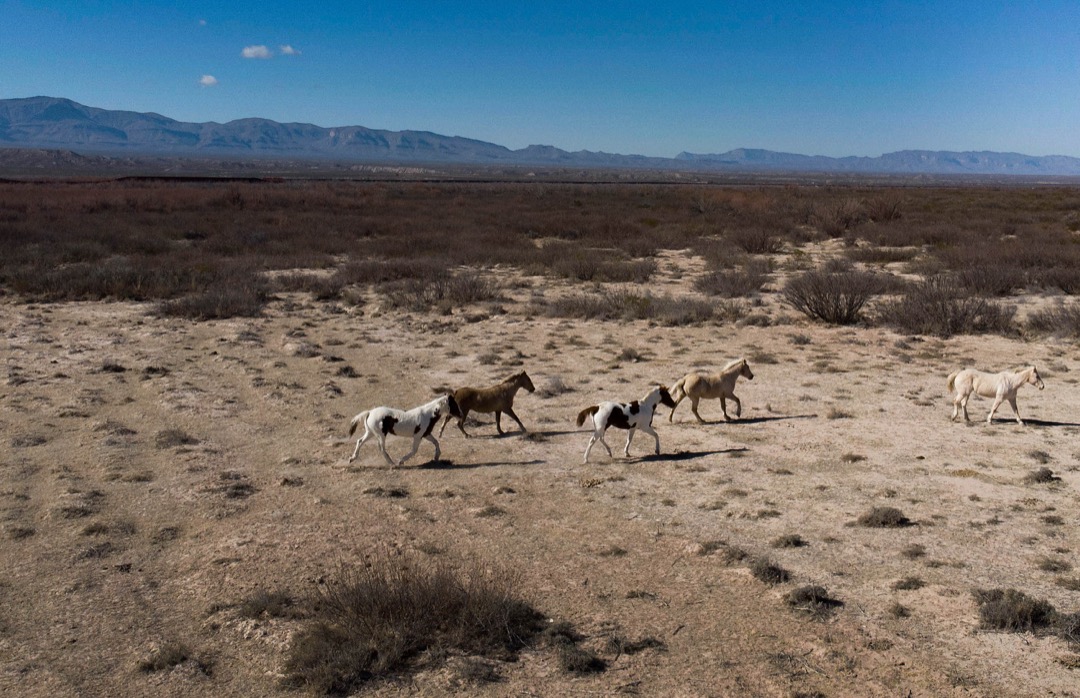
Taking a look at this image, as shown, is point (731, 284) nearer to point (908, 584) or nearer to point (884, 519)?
point (884, 519)

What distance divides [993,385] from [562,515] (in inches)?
248

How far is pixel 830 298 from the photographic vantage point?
1934cm

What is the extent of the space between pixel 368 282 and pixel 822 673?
20642 mm

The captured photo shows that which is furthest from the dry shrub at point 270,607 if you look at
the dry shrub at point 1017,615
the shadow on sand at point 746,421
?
the shadow on sand at point 746,421

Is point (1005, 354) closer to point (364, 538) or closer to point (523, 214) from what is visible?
point (364, 538)

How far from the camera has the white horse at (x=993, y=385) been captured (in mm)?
11031

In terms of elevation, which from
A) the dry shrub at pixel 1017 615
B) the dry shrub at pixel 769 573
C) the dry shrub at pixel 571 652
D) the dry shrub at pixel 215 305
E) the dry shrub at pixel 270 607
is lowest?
the dry shrub at pixel 215 305

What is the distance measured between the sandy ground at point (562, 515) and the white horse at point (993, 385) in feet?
1.13

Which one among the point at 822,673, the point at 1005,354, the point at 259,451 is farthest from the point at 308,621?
the point at 1005,354

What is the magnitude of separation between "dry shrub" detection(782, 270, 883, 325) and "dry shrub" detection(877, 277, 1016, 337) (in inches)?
24.9

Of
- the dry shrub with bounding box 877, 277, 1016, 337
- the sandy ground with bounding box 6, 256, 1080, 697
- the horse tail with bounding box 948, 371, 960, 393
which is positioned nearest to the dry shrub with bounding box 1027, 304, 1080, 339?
the dry shrub with bounding box 877, 277, 1016, 337

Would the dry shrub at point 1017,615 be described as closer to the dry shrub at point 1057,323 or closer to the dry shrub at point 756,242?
the dry shrub at point 1057,323

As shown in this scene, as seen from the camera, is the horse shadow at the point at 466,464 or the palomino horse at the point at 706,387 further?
the palomino horse at the point at 706,387

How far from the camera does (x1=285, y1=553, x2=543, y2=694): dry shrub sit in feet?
18.5
